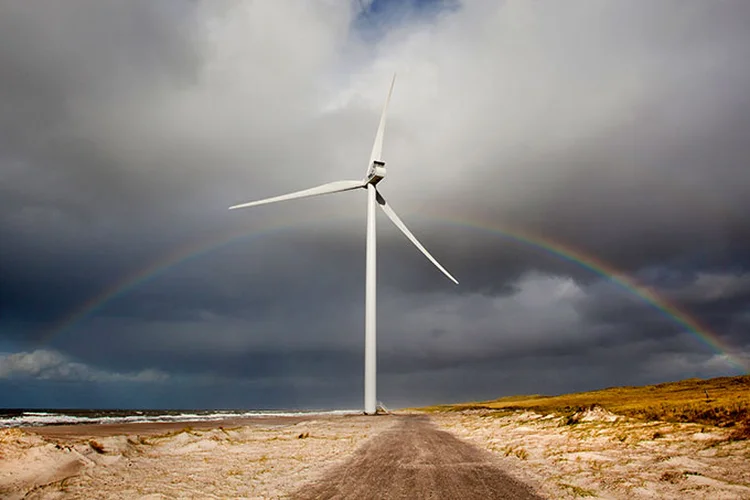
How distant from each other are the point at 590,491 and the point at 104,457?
17.0m

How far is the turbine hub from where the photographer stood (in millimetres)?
74625

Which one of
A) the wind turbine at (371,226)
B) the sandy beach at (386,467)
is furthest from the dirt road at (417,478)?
the wind turbine at (371,226)

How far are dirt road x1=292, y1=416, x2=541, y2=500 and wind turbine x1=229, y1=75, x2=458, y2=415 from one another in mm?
46403

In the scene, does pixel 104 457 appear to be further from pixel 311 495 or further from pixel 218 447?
pixel 311 495

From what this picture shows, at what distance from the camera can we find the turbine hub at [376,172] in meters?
74.6

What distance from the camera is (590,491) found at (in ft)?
46.1

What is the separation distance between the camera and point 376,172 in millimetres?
74500

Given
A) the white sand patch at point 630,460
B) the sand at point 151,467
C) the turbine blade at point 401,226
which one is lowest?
the white sand patch at point 630,460

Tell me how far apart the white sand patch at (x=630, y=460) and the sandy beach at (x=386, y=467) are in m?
0.04

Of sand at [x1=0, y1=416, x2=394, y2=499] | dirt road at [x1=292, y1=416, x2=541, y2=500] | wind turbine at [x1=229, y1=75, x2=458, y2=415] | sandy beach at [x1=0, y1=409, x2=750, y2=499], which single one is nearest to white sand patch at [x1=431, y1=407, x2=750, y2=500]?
sandy beach at [x1=0, y1=409, x2=750, y2=499]

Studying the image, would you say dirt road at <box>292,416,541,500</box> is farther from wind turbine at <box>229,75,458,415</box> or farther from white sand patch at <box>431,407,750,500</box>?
wind turbine at <box>229,75,458,415</box>

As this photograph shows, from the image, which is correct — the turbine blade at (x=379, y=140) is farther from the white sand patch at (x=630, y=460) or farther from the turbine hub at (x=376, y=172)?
the white sand patch at (x=630, y=460)

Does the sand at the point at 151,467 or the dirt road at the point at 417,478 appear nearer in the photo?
the dirt road at the point at 417,478

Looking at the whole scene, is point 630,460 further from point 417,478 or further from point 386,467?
point 386,467
